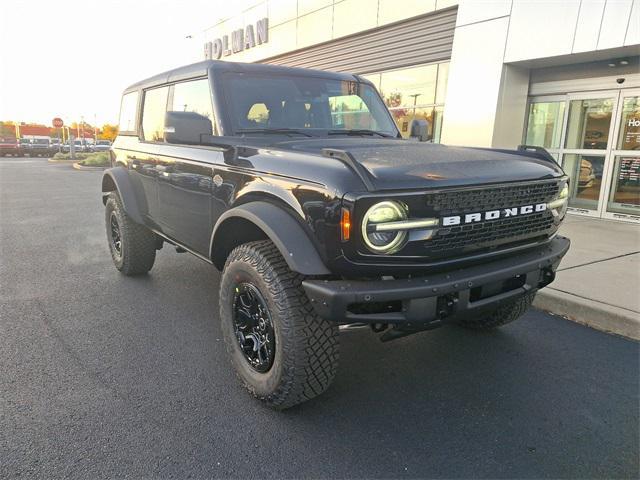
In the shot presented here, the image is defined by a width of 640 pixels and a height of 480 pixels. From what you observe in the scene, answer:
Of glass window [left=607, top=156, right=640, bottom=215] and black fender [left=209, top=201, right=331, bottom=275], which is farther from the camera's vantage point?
glass window [left=607, top=156, right=640, bottom=215]

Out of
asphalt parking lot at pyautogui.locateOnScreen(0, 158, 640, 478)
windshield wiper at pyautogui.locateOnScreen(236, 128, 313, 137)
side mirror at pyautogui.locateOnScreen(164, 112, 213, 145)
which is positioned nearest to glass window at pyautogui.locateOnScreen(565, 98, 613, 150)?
asphalt parking lot at pyautogui.locateOnScreen(0, 158, 640, 478)

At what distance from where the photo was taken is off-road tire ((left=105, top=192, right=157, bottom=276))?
15.1ft

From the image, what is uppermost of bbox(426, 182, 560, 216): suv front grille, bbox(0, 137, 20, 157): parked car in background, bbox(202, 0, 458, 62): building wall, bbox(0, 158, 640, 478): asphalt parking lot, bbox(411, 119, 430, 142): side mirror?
bbox(202, 0, 458, 62): building wall

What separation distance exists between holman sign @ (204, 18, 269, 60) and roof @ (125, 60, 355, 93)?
13.2 meters

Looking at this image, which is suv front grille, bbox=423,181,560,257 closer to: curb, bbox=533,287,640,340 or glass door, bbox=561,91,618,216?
curb, bbox=533,287,640,340

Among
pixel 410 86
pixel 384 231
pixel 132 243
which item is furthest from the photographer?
pixel 410 86

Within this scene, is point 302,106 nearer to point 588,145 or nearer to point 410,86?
point 588,145

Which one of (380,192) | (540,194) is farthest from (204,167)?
(540,194)

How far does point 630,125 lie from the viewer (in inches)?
314

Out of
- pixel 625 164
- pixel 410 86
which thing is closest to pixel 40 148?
pixel 410 86

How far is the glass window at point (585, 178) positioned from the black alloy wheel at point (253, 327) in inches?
319

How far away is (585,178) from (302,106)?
7.39 m

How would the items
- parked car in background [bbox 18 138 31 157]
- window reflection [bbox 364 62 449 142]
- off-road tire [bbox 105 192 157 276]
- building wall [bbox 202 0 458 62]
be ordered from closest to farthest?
1. off-road tire [bbox 105 192 157 276]
2. window reflection [bbox 364 62 449 142]
3. building wall [bbox 202 0 458 62]
4. parked car in background [bbox 18 138 31 157]

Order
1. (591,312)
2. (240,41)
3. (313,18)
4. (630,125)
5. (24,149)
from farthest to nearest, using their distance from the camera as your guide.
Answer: (24,149) < (240,41) < (313,18) < (630,125) < (591,312)
